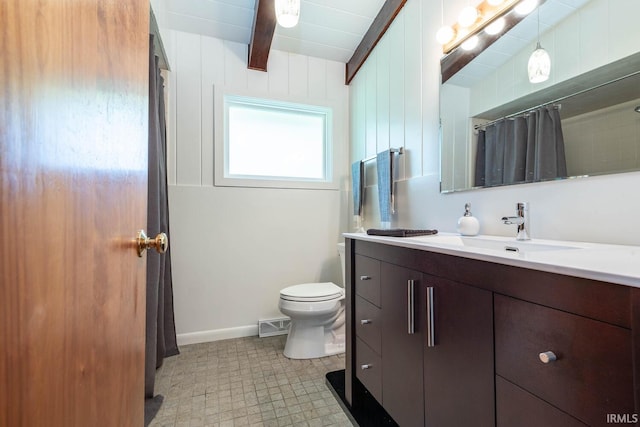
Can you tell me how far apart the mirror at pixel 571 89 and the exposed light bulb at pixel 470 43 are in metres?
0.06

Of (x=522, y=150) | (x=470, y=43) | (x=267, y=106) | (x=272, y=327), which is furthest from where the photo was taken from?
(x=267, y=106)

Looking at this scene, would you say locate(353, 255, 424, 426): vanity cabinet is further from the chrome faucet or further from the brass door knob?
the brass door knob

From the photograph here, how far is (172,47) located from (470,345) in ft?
8.84

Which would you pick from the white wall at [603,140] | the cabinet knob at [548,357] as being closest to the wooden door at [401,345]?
the cabinet knob at [548,357]

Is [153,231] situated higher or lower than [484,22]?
lower

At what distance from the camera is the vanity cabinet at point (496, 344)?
492mm

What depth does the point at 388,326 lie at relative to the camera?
3.87 feet

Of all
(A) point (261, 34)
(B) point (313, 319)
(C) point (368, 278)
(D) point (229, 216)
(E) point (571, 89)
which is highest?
(A) point (261, 34)

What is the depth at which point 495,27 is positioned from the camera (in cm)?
128

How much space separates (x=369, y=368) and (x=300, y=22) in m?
2.37

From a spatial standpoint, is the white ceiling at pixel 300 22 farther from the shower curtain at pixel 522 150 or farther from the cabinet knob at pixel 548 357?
the cabinet knob at pixel 548 357

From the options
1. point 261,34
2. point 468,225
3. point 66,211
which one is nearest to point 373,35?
point 261,34

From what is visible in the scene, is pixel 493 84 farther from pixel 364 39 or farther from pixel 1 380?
pixel 1 380

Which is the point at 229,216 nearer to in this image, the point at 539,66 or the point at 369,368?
the point at 369,368
